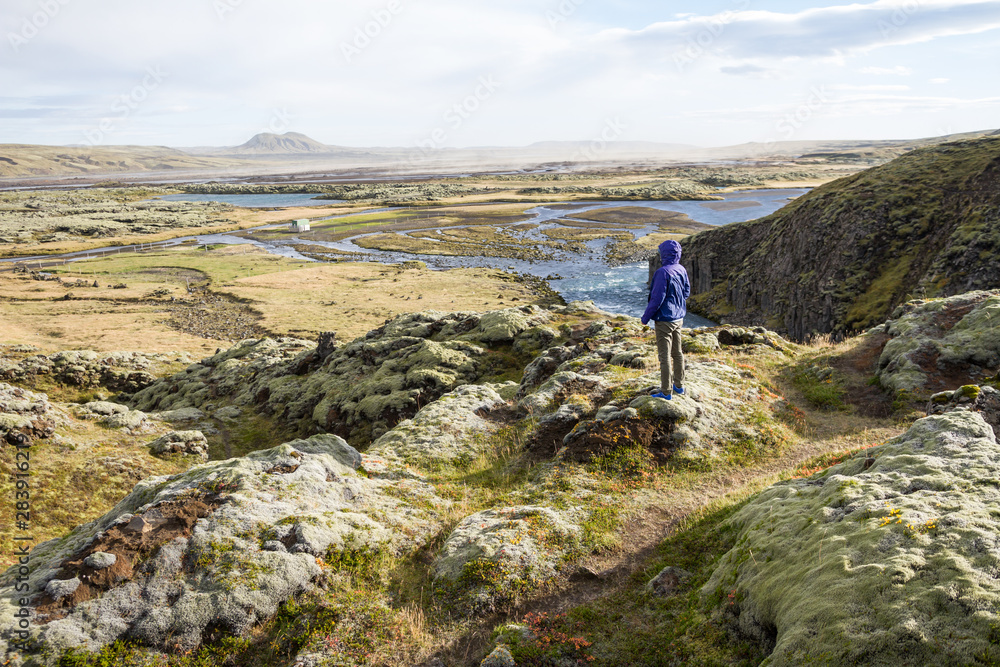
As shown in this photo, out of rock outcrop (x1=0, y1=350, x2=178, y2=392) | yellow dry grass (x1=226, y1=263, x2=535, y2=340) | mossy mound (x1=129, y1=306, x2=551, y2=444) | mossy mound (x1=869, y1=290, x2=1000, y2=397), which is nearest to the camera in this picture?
mossy mound (x1=869, y1=290, x2=1000, y2=397)

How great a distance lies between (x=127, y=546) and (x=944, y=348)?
28010 millimetres

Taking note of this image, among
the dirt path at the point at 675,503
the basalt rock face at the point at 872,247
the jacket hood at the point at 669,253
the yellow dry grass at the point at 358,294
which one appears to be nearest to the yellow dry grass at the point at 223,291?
the yellow dry grass at the point at 358,294

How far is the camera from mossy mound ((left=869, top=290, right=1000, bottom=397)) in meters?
19.5

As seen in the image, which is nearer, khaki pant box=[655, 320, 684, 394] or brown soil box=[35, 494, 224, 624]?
brown soil box=[35, 494, 224, 624]

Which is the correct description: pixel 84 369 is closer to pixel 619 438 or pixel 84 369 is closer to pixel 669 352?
pixel 619 438

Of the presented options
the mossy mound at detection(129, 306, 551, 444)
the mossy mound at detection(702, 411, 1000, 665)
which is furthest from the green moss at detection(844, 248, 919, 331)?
the mossy mound at detection(702, 411, 1000, 665)

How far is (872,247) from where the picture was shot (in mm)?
61125

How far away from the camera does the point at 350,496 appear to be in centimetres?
1393

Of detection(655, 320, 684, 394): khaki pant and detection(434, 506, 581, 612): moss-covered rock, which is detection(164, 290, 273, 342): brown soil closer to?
detection(655, 320, 684, 394): khaki pant

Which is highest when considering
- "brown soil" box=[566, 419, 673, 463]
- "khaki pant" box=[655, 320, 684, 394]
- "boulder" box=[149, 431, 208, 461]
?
"khaki pant" box=[655, 320, 684, 394]

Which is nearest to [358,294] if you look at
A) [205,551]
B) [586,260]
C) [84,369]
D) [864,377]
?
[84,369]

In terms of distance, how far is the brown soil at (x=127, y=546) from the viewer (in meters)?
9.30

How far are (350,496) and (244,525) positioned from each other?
3.02m

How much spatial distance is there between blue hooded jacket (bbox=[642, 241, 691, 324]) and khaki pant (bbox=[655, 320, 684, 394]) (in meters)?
0.39
